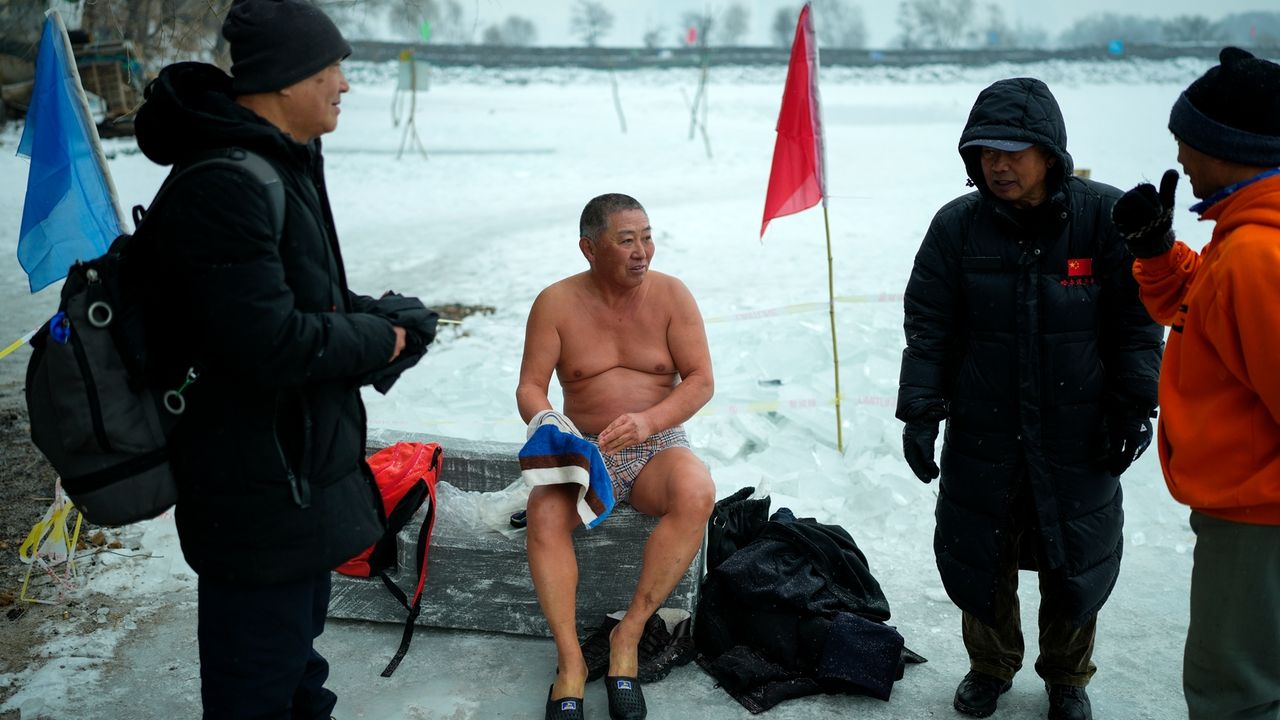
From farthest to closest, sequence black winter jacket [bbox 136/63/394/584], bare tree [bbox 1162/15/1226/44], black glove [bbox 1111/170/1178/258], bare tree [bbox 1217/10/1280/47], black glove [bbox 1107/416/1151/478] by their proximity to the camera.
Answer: bare tree [bbox 1217/10/1280/47] < bare tree [bbox 1162/15/1226/44] < black glove [bbox 1107/416/1151/478] < black glove [bbox 1111/170/1178/258] < black winter jacket [bbox 136/63/394/584]

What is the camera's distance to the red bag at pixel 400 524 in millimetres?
3340

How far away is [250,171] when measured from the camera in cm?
204

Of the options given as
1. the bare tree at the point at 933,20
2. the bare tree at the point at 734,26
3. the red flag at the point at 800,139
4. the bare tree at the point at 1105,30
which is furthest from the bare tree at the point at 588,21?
the red flag at the point at 800,139

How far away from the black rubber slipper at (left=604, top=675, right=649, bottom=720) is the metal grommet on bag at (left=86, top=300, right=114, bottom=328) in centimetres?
183

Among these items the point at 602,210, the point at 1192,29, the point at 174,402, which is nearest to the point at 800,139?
the point at 602,210

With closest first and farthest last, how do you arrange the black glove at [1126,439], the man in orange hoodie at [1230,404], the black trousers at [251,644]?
the man in orange hoodie at [1230,404] → the black trousers at [251,644] → the black glove at [1126,439]

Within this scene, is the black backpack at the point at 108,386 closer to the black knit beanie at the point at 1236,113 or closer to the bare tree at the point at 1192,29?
the black knit beanie at the point at 1236,113

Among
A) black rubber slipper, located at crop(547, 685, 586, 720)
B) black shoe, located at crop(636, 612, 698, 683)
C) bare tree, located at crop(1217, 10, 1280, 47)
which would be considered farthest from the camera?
bare tree, located at crop(1217, 10, 1280, 47)

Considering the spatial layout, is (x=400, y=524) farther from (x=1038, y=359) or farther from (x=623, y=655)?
(x=1038, y=359)

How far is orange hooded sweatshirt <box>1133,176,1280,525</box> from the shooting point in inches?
82.5

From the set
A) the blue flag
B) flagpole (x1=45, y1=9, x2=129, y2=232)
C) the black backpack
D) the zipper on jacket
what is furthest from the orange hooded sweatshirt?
the blue flag

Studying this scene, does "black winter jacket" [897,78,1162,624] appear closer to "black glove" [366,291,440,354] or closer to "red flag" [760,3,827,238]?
"black glove" [366,291,440,354]

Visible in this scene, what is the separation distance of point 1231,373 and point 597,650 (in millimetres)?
2087

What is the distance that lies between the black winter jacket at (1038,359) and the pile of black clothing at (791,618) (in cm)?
Answer: 38
